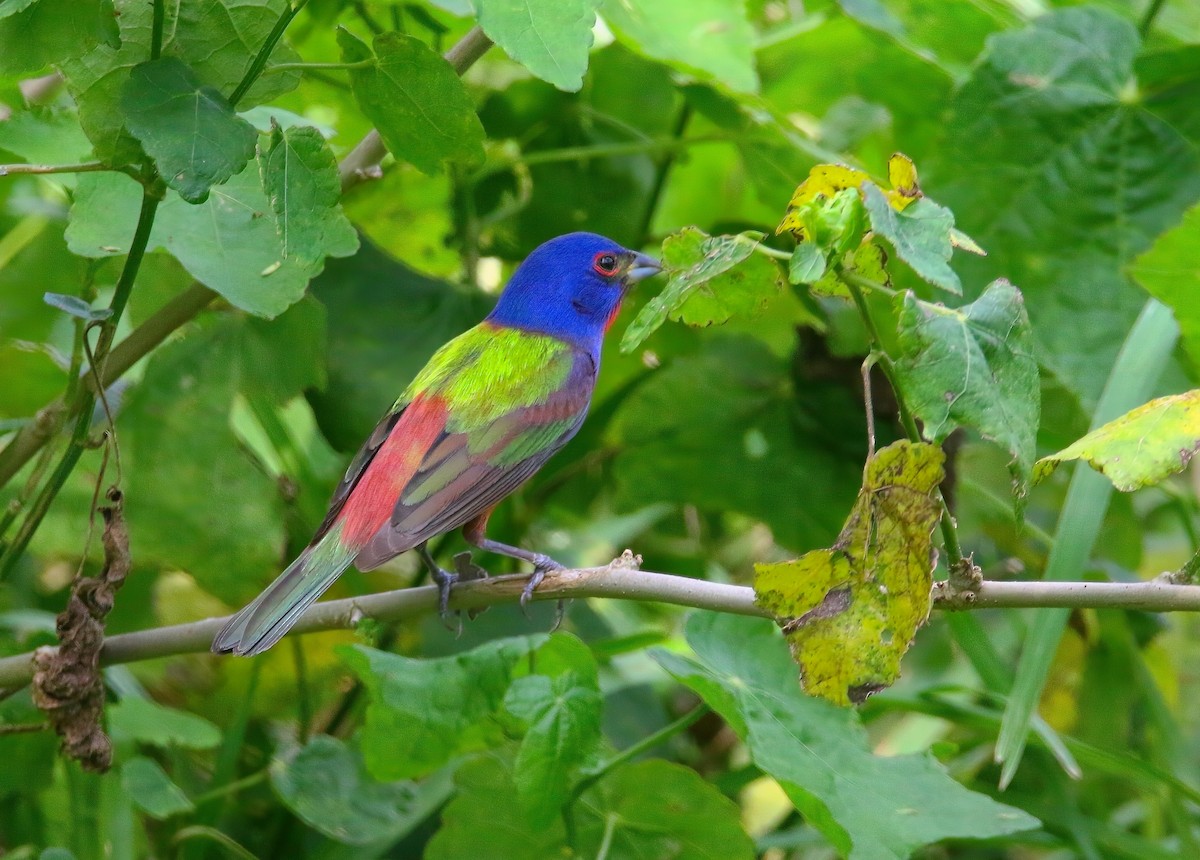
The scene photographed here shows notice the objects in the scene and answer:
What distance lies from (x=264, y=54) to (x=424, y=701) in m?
1.13

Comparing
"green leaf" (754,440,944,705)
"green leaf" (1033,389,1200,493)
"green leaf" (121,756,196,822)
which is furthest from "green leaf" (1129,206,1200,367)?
"green leaf" (121,756,196,822)

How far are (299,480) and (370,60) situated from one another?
158 cm

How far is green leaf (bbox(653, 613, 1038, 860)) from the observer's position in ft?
6.41

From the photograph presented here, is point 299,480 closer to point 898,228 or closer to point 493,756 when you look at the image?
point 493,756

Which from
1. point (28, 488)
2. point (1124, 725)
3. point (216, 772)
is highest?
point (28, 488)

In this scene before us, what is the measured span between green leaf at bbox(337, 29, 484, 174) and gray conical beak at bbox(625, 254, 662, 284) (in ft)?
3.95

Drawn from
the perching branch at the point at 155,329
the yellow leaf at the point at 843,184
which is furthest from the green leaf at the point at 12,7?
the yellow leaf at the point at 843,184

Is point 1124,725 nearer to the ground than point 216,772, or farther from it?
nearer to the ground

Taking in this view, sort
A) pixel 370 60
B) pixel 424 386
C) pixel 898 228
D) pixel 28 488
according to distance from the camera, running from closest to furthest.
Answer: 1. pixel 898 228
2. pixel 370 60
3. pixel 28 488
4. pixel 424 386

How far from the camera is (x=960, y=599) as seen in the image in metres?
1.50

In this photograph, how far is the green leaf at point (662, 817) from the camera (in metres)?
2.20

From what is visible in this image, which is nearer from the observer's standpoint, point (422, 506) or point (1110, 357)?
point (422, 506)

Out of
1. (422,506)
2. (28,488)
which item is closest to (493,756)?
(422,506)

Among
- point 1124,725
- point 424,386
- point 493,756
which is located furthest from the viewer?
point 1124,725
